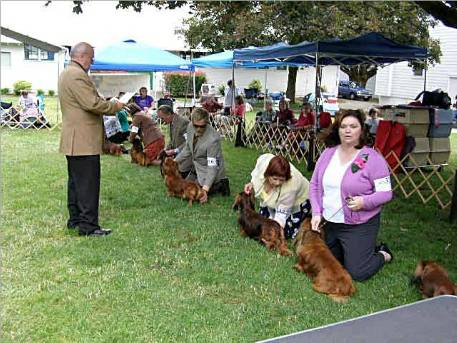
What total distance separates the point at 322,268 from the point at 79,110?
8.02 ft

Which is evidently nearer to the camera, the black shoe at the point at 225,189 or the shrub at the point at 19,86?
the black shoe at the point at 225,189

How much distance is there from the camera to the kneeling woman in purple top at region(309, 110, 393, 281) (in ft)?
12.5

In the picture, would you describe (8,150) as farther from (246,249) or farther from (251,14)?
(251,14)

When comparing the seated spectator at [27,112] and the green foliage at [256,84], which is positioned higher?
the green foliage at [256,84]

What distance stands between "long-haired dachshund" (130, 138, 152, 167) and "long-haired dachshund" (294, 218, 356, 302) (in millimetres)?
4986

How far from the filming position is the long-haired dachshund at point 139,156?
8562mm

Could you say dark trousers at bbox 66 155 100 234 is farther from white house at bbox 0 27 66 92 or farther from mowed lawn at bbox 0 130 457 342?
white house at bbox 0 27 66 92

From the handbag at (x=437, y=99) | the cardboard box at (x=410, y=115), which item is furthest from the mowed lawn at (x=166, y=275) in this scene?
the handbag at (x=437, y=99)

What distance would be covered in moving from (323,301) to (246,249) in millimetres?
1122

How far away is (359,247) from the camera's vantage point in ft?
13.0

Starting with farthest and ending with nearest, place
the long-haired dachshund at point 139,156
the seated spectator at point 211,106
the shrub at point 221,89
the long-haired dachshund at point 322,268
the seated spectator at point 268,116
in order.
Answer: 1. the shrub at point 221,89
2. the seated spectator at point 211,106
3. the seated spectator at point 268,116
4. the long-haired dachshund at point 139,156
5. the long-haired dachshund at point 322,268

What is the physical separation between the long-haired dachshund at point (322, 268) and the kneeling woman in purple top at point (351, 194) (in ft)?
0.55

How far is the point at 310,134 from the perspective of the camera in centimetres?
920

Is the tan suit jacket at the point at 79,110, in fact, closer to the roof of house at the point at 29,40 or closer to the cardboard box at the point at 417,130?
the cardboard box at the point at 417,130
